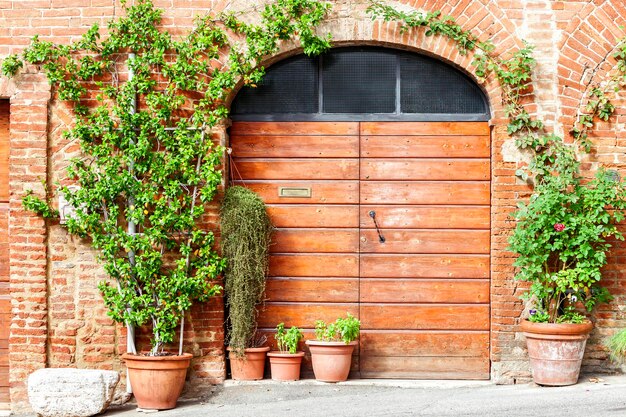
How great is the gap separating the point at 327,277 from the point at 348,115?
5.05 feet

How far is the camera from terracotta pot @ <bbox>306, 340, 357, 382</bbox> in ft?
23.9

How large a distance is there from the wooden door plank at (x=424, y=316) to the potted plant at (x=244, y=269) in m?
1.04

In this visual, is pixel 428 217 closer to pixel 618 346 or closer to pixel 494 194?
pixel 494 194

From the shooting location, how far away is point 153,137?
7477 millimetres

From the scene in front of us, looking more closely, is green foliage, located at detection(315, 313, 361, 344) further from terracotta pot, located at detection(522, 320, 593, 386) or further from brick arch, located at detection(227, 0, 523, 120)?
brick arch, located at detection(227, 0, 523, 120)

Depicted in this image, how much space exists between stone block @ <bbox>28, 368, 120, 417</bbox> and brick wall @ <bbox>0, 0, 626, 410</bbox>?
61 cm

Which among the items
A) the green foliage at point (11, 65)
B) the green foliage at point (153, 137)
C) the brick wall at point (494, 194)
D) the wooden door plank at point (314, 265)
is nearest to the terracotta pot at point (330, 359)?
the wooden door plank at point (314, 265)

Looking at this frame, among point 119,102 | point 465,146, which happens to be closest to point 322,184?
point 465,146

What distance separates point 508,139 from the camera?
750 cm

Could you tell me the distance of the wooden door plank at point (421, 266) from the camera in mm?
7648

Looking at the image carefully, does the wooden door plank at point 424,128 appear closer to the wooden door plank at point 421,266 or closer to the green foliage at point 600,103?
the green foliage at point 600,103

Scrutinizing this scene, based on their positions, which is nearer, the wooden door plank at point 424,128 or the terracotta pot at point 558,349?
the terracotta pot at point 558,349

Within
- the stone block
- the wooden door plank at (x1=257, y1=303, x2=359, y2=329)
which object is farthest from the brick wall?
the stone block

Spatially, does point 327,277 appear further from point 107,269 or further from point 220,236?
point 107,269
